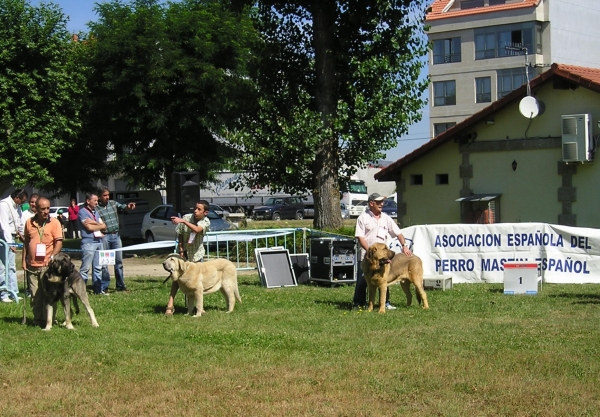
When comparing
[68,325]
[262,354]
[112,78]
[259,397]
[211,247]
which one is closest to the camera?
[259,397]

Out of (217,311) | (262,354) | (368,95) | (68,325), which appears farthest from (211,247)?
(262,354)

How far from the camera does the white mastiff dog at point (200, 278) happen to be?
12.0 m

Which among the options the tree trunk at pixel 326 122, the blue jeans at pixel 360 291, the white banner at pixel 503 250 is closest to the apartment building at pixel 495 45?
the tree trunk at pixel 326 122

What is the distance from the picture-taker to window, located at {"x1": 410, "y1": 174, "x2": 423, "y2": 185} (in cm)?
2738

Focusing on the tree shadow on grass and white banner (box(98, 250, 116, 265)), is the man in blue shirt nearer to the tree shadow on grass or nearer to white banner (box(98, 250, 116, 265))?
white banner (box(98, 250, 116, 265))

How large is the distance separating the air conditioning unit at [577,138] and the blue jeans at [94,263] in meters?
13.6

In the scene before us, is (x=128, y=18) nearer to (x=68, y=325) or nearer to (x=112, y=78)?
(x=112, y=78)

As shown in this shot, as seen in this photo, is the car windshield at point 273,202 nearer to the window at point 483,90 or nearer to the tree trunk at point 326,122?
the window at point 483,90

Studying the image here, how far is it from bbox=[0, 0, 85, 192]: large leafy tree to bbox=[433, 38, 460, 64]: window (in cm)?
3521

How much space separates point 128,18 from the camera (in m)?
34.1

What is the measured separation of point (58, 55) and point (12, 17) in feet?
7.60

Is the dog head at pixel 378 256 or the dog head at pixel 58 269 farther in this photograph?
the dog head at pixel 378 256

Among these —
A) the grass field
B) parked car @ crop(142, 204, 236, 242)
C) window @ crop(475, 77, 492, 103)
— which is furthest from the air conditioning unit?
window @ crop(475, 77, 492, 103)

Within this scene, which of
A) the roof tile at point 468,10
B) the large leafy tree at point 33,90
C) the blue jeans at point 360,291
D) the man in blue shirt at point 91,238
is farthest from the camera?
the roof tile at point 468,10
